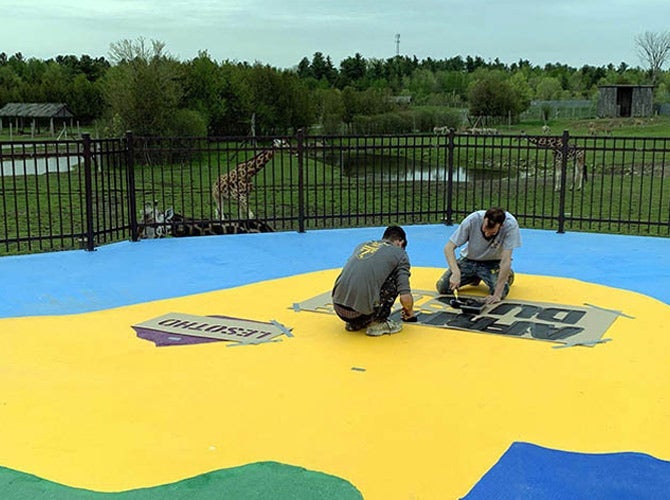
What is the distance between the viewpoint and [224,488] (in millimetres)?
3822

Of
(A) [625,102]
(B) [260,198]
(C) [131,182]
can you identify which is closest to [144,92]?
(B) [260,198]

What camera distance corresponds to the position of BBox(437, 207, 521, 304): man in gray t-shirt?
720 cm

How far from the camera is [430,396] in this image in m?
5.08

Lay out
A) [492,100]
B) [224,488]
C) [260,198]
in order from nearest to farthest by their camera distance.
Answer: [224,488], [260,198], [492,100]

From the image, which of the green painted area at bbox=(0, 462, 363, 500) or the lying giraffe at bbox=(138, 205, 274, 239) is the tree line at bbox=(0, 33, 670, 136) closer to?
the lying giraffe at bbox=(138, 205, 274, 239)

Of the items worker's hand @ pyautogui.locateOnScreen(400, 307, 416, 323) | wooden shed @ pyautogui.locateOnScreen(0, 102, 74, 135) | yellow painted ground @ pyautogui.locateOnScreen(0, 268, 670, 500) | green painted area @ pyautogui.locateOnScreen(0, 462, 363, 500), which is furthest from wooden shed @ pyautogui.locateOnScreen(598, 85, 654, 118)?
green painted area @ pyautogui.locateOnScreen(0, 462, 363, 500)

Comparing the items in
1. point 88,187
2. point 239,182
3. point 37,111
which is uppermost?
point 37,111

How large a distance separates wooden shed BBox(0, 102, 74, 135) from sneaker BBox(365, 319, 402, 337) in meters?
53.0

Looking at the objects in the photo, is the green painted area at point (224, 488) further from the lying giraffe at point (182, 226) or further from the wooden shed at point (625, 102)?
the wooden shed at point (625, 102)

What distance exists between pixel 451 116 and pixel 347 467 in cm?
4921

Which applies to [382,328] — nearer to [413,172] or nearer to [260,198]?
[413,172]

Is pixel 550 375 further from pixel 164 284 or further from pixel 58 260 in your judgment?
pixel 58 260

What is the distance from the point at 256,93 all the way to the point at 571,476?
40.6m

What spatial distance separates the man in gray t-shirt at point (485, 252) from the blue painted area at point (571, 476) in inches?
122
